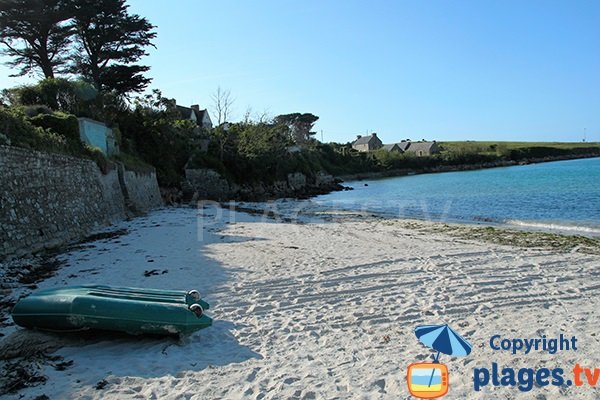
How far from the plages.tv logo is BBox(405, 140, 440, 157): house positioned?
99.4 meters

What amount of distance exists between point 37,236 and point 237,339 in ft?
26.4

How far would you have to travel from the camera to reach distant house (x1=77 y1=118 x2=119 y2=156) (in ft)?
60.7

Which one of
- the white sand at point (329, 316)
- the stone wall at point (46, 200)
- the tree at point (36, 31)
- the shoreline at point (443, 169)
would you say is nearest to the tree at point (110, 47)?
the tree at point (36, 31)

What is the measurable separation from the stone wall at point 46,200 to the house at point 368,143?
98685 mm

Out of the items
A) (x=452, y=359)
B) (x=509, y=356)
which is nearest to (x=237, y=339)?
(x=452, y=359)

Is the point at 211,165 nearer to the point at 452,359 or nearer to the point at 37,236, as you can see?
the point at 37,236

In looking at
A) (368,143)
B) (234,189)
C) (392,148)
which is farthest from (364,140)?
(234,189)

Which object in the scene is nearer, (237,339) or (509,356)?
(509,356)

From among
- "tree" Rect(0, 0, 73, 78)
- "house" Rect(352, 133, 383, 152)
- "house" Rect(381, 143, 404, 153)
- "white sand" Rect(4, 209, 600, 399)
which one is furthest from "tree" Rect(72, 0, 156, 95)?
"house" Rect(352, 133, 383, 152)

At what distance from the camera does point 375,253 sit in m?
10.8

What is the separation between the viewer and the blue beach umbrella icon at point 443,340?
4871mm

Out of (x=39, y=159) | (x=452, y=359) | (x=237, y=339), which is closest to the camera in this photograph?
(x=452, y=359)

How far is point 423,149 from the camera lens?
104062 mm

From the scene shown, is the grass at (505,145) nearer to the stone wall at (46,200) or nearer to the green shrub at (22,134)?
the stone wall at (46,200)
